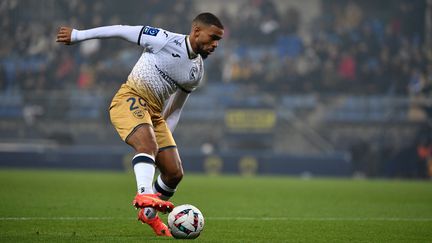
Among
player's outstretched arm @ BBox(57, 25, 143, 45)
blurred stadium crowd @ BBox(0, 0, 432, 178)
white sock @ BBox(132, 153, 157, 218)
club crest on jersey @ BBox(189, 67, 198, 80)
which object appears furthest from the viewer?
blurred stadium crowd @ BBox(0, 0, 432, 178)

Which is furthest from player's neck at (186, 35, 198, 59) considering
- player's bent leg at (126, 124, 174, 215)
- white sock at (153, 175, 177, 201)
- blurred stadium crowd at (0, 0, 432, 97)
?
blurred stadium crowd at (0, 0, 432, 97)

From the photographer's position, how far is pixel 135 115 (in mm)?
6734

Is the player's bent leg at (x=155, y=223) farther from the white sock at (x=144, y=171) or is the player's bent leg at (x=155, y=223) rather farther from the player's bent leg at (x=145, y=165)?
the white sock at (x=144, y=171)

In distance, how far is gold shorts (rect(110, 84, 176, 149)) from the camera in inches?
264

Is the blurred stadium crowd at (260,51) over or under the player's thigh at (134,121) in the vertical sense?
under

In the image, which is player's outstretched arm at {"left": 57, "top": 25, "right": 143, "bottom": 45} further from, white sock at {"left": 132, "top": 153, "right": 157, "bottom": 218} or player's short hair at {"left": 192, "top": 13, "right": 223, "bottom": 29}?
white sock at {"left": 132, "top": 153, "right": 157, "bottom": 218}

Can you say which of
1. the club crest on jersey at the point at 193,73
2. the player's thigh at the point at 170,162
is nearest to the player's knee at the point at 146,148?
the player's thigh at the point at 170,162

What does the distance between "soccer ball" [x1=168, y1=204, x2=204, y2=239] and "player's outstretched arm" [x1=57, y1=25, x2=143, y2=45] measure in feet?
5.55

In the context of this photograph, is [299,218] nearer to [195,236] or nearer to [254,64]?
[195,236]

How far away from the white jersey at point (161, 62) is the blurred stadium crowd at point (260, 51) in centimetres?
1735

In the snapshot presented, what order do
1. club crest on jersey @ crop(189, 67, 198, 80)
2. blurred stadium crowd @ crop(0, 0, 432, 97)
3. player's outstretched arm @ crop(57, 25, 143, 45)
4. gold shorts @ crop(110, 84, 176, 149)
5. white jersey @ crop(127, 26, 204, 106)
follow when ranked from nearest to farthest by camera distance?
gold shorts @ crop(110, 84, 176, 149)
player's outstretched arm @ crop(57, 25, 143, 45)
white jersey @ crop(127, 26, 204, 106)
club crest on jersey @ crop(189, 67, 198, 80)
blurred stadium crowd @ crop(0, 0, 432, 97)

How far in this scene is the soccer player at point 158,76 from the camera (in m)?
6.79

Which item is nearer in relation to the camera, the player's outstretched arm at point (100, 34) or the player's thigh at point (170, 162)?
the player's outstretched arm at point (100, 34)

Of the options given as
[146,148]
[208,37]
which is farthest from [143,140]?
[208,37]
